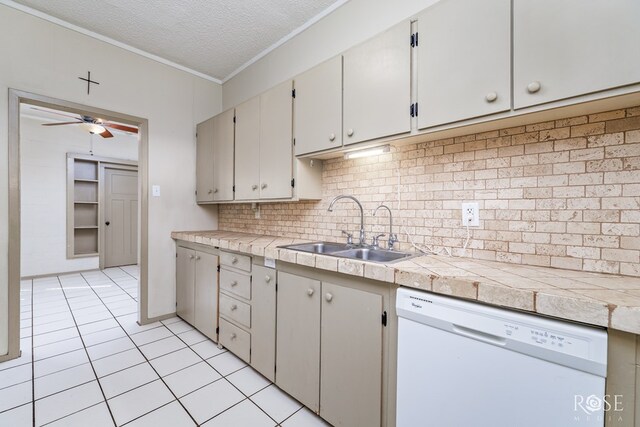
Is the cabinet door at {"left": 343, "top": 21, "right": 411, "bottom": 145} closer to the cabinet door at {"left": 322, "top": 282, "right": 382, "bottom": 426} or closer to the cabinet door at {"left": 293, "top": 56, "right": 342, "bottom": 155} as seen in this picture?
the cabinet door at {"left": 293, "top": 56, "right": 342, "bottom": 155}

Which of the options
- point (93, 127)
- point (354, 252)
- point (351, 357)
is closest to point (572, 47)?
point (354, 252)

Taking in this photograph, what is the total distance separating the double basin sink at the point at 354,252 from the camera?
173 centimetres

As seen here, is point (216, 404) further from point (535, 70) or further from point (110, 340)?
point (535, 70)

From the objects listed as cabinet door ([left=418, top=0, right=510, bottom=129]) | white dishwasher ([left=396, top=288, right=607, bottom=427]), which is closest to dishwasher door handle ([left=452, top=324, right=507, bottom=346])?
white dishwasher ([left=396, top=288, right=607, bottom=427])

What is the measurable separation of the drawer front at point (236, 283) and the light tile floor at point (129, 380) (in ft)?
1.90

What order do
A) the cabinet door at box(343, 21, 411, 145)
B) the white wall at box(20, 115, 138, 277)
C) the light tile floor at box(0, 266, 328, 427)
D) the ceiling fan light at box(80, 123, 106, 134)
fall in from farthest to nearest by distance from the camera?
the white wall at box(20, 115, 138, 277), the ceiling fan light at box(80, 123, 106, 134), the light tile floor at box(0, 266, 328, 427), the cabinet door at box(343, 21, 411, 145)

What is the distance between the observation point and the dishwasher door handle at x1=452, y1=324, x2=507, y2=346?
94 centimetres

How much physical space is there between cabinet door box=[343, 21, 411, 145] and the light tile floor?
178cm

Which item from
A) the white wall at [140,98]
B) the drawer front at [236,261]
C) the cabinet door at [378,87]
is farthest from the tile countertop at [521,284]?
the white wall at [140,98]

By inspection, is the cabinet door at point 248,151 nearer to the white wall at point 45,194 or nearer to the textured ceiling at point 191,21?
the textured ceiling at point 191,21

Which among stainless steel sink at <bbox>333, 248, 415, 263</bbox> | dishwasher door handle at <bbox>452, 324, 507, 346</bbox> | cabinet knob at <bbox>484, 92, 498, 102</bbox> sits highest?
cabinet knob at <bbox>484, 92, 498, 102</bbox>

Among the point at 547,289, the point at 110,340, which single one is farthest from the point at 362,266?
the point at 110,340

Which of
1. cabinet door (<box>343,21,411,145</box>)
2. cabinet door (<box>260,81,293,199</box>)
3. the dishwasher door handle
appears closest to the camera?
the dishwasher door handle

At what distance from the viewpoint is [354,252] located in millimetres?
1913
